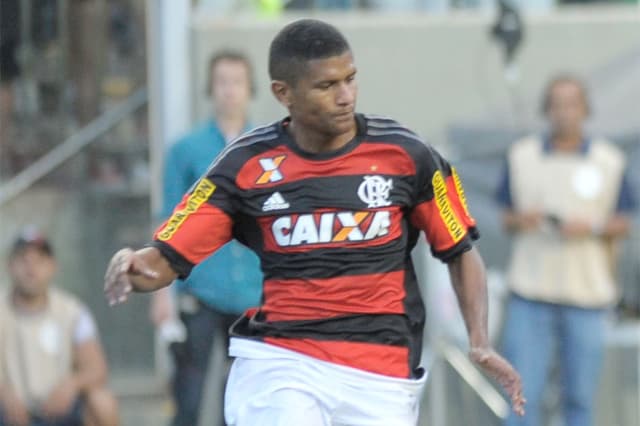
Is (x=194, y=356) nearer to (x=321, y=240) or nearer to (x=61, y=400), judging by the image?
(x=61, y=400)

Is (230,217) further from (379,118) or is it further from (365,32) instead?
(365,32)

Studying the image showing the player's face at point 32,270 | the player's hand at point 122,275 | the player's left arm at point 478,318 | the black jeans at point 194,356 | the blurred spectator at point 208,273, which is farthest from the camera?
the player's face at point 32,270

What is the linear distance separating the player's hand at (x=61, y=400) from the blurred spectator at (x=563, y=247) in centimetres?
228

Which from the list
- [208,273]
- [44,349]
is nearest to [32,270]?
[44,349]

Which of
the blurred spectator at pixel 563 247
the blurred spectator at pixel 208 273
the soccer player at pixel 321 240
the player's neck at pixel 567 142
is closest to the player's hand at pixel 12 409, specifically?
the blurred spectator at pixel 208 273

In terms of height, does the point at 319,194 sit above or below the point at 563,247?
above

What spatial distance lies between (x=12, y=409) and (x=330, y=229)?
383 cm

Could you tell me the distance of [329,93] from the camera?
4824mm

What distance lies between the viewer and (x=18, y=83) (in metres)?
9.86

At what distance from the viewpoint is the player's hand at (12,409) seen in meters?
8.22

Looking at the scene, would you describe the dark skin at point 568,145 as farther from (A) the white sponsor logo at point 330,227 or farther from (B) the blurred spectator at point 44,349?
(A) the white sponsor logo at point 330,227

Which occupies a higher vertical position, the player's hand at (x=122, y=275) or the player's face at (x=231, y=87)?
the player's face at (x=231, y=87)

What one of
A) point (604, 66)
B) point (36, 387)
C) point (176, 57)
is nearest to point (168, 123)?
point (176, 57)

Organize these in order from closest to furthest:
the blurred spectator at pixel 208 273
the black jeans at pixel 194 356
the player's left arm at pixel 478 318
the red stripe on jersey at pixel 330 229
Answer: the red stripe on jersey at pixel 330 229
the player's left arm at pixel 478 318
the blurred spectator at pixel 208 273
the black jeans at pixel 194 356
